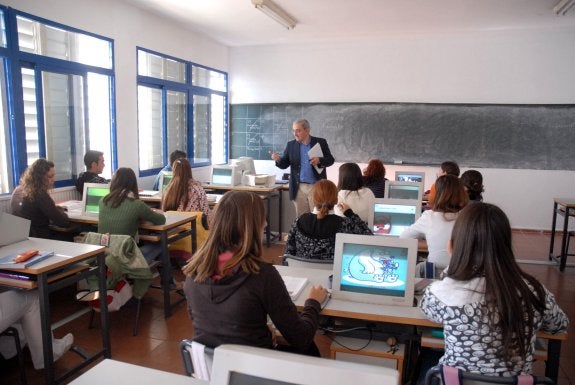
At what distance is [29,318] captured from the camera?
8.39 feet

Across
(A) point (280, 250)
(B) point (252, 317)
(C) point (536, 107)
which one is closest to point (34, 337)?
(B) point (252, 317)

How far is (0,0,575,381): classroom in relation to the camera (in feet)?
18.8

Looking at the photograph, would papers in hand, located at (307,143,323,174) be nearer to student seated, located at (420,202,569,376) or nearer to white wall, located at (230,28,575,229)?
white wall, located at (230,28,575,229)

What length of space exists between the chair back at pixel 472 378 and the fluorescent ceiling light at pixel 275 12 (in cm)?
479

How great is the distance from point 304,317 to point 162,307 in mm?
2411

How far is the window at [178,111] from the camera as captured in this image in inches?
252

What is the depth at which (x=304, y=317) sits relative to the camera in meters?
1.80

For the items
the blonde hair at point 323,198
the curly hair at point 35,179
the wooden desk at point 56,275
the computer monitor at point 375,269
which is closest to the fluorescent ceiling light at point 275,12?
the curly hair at point 35,179

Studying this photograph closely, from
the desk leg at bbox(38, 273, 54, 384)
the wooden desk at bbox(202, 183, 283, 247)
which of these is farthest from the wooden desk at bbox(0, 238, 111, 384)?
the wooden desk at bbox(202, 183, 283, 247)

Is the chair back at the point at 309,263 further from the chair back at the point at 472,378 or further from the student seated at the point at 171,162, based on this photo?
the student seated at the point at 171,162

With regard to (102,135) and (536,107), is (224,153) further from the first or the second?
(536,107)

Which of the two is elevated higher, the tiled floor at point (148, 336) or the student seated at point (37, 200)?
the student seated at point (37, 200)

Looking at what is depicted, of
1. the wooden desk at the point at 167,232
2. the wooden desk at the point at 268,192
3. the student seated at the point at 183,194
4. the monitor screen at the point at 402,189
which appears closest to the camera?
the wooden desk at the point at 167,232

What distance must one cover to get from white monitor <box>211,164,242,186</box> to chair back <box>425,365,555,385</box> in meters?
4.86
